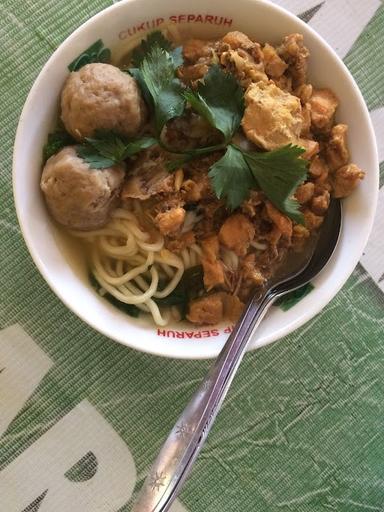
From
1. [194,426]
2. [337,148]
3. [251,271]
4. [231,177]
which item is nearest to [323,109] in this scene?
[337,148]

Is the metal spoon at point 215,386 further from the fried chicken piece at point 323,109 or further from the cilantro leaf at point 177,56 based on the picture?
the cilantro leaf at point 177,56

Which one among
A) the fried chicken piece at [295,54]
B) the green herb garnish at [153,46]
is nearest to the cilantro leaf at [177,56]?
the green herb garnish at [153,46]

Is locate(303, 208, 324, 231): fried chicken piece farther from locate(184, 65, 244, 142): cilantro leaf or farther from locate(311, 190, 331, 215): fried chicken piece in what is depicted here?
locate(184, 65, 244, 142): cilantro leaf

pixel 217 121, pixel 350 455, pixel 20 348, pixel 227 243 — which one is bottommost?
pixel 20 348

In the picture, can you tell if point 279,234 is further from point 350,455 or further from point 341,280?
point 350,455

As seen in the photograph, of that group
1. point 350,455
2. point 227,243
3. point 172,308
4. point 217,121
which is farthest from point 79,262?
point 350,455

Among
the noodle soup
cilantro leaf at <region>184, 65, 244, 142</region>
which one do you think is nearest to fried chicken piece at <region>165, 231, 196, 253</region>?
the noodle soup

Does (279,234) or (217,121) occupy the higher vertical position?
(217,121)
